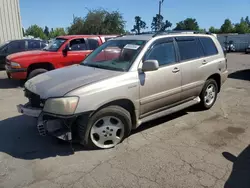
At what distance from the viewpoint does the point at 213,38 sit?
5.66 m

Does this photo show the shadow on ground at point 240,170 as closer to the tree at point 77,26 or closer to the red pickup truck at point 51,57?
the red pickup truck at point 51,57

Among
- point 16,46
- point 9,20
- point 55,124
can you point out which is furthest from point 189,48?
point 9,20

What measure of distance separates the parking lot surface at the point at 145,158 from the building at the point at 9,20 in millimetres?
12109

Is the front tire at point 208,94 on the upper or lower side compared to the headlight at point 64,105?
lower

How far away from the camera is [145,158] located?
11.5ft

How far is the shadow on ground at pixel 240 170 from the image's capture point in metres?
2.92

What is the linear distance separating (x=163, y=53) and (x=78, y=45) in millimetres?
4987

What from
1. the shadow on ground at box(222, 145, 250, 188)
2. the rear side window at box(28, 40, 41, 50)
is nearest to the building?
the rear side window at box(28, 40, 41, 50)

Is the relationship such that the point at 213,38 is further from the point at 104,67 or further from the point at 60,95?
the point at 60,95

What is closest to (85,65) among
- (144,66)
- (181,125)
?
(144,66)

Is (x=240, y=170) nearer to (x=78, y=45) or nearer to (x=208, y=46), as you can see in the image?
(x=208, y=46)

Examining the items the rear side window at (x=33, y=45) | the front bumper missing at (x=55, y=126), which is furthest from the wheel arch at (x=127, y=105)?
the rear side window at (x=33, y=45)

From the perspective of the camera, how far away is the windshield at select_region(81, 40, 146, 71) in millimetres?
4070

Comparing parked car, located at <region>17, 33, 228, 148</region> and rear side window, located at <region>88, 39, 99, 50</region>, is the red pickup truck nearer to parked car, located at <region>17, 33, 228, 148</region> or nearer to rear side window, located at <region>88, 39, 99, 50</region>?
rear side window, located at <region>88, 39, 99, 50</region>
